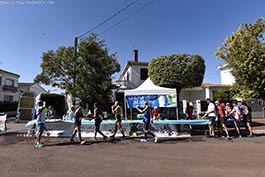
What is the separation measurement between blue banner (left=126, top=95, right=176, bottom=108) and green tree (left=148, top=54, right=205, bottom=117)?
4.97 m

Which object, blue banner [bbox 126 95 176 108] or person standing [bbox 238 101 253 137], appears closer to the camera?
person standing [bbox 238 101 253 137]

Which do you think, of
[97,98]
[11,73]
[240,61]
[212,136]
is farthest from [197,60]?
[11,73]

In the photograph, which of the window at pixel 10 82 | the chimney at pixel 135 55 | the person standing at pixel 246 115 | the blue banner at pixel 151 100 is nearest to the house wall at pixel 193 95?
the chimney at pixel 135 55

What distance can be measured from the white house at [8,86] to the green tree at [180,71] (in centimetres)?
3164

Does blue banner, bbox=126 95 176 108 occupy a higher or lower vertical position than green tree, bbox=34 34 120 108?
lower

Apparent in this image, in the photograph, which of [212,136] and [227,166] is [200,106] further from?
[227,166]

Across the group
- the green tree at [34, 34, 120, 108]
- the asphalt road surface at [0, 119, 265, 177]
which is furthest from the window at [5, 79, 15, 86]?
the asphalt road surface at [0, 119, 265, 177]

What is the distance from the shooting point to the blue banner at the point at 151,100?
463 inches

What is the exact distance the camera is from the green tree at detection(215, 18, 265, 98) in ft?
60.4

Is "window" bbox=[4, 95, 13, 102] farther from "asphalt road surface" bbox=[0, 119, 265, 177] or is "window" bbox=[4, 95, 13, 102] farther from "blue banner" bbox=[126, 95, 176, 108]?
"asphalt road surface" bbox=[0, 119, 265, 177]

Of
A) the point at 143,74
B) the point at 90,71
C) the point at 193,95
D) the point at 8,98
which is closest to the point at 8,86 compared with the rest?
the point at 8,98

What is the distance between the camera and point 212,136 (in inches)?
376

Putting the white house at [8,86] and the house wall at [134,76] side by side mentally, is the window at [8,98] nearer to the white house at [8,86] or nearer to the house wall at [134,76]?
the white house at [8,86]

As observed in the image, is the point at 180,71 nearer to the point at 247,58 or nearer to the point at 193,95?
the point at 247,58
